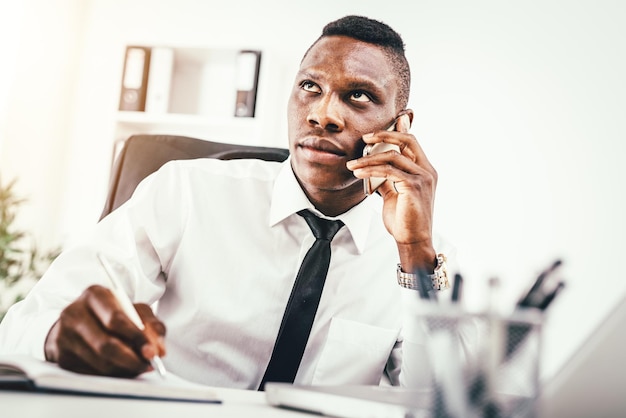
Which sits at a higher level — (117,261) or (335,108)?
(335,108)

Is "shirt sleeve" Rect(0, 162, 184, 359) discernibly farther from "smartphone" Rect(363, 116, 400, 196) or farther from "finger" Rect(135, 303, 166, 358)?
"smartphone" Rect(363, 116, 400, 196)

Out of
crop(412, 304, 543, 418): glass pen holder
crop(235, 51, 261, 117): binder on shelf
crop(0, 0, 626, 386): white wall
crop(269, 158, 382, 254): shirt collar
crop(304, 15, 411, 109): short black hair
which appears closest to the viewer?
crop(412, 304, 543, 418): glass pen holder

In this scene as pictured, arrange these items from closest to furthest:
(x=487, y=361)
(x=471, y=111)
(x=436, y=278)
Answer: (x=487, y=361) < (x=436, y=278) < (x=471, y=111)

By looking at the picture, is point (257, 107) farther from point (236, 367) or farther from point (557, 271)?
point (557, 271)

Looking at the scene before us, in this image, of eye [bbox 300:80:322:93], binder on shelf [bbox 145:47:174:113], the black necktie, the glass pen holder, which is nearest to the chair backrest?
eye [bbox 300:80:322:93]

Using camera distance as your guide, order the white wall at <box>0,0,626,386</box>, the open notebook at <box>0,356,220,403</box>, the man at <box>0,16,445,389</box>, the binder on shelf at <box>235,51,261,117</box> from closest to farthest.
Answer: the open notebook at <box>0,356,220,403</box>, the man at <box>0,16,445,389</box>, the white wall at <box>0,0,626,386</box>, the binder on shelf at <box>235,51,261,117</box>

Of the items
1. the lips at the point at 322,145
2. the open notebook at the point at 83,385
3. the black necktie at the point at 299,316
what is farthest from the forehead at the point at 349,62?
the open notebook at the point at 83,385

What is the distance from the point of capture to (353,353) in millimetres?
1358

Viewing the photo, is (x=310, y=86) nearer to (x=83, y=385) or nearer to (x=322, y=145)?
(x=322, y=145)

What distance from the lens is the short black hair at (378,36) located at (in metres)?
1.51

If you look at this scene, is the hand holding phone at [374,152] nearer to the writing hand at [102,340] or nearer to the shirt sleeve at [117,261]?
the shirt sleeve at [117,261]

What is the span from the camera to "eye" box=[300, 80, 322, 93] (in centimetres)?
144

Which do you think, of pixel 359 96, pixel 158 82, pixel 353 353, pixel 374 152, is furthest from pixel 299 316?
pixel 158 82

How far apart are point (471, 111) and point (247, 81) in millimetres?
1071
